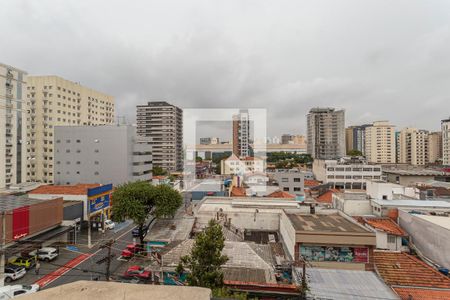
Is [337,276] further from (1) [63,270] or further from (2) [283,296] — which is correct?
(1) [63,270]

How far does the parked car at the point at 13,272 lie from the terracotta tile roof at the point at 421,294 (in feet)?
44.7

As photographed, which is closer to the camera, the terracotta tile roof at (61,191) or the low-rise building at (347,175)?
the terracotta tile roof at (61,191)

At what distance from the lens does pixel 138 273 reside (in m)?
10.3

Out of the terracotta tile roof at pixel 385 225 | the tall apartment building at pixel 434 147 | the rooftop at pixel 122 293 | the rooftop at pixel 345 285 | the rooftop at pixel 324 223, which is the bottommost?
the rooftop at pixel 345 285

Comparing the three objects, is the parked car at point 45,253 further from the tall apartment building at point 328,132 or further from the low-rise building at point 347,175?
the tall apartment building at point 328,132

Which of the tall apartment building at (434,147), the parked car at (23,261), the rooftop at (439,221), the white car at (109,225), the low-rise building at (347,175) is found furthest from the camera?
the tall apartment building at (434,147)

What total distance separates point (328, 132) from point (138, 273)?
2572 inches

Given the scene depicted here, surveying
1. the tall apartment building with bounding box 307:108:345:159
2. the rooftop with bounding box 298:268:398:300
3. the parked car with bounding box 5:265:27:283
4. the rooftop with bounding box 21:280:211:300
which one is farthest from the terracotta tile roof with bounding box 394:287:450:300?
the tall apartment building with bounding box 307:108:345:159

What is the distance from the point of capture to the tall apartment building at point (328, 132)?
65938 millimetres

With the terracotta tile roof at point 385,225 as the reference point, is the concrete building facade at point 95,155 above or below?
above

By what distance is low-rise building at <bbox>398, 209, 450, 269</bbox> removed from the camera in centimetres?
948

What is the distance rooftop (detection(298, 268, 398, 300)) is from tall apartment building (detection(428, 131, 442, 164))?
72596mm

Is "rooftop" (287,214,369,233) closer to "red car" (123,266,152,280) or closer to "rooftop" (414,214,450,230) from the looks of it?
"rooftop" (414,214,450,230)

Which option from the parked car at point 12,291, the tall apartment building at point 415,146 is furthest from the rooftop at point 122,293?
the tall apartment building at point 415,146
